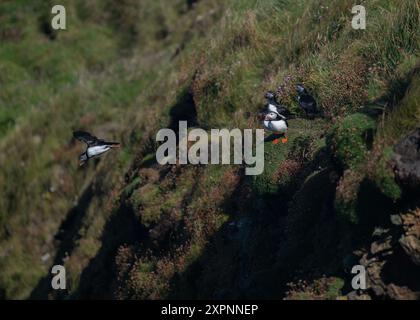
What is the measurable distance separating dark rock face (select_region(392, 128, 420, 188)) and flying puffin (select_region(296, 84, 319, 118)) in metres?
4.13

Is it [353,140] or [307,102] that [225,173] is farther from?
[353,140]

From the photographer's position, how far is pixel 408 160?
11.3 metres

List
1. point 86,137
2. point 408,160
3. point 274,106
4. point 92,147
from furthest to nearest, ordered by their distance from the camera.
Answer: point 92,147
point 86,137
point 274,106
point 408,160

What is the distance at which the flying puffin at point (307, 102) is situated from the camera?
1546 cm

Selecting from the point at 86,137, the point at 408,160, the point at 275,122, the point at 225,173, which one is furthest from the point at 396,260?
the point at 86,137

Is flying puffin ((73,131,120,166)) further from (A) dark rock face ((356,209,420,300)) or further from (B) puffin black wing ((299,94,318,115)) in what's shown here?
(A) dark rock face ((356,209,420,300))

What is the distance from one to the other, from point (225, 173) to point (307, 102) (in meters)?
2.29

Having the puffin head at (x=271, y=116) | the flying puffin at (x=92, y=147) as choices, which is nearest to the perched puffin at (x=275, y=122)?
the puffin head at (x=271, y=116)

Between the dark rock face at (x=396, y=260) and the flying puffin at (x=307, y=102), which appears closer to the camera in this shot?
the dark rock face at (x=396, y=260)

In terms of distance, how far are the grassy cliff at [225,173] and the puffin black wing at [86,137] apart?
205 centimetres

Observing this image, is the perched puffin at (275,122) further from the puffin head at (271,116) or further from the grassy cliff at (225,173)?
the grassy cliff at (225,173)

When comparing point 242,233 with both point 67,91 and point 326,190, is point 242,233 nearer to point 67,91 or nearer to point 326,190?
point 326,190

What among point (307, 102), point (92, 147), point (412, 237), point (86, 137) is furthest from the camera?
point (92, 147)

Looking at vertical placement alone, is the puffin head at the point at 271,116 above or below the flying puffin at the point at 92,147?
above
